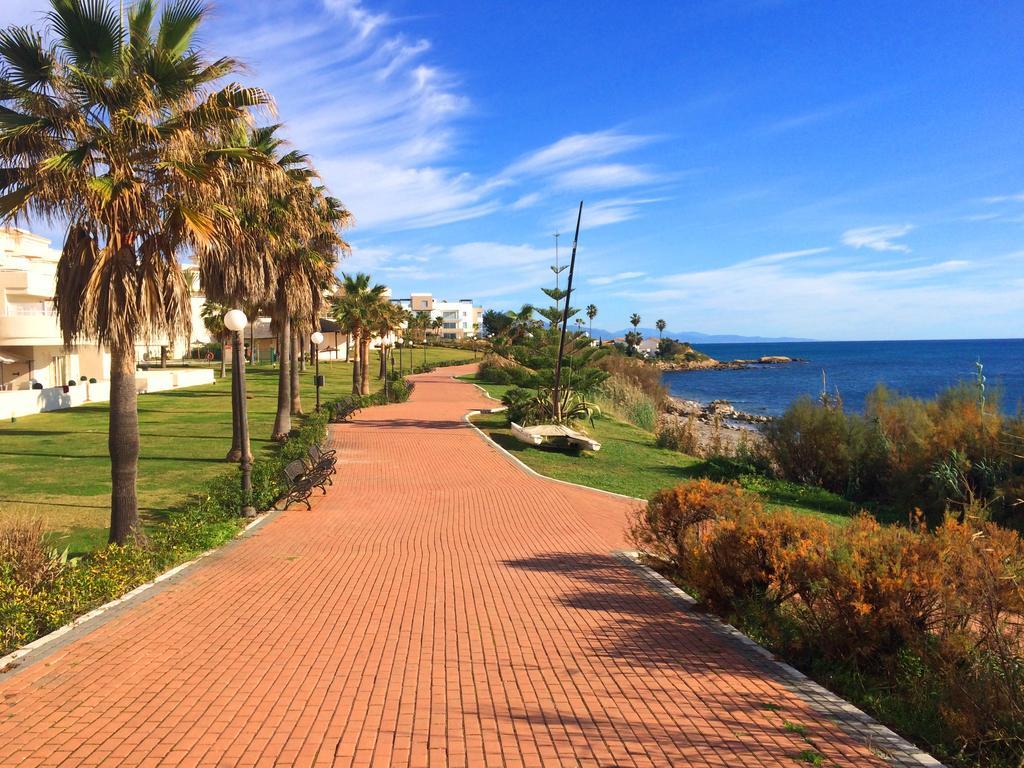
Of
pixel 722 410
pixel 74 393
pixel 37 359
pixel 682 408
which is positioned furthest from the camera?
pixel 722 410

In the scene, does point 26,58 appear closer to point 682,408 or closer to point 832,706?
point 832,706

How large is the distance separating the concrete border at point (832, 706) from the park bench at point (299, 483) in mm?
6980

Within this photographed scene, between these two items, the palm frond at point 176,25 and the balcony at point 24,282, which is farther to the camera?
the balcony at point 24,282

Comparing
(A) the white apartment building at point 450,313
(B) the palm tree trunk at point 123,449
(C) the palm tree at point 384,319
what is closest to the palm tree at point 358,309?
(C) the palm tree at point 384,319

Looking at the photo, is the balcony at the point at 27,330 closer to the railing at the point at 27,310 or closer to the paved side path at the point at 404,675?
the railing at the point at 27,310

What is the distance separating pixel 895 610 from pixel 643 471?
1283 centimetres

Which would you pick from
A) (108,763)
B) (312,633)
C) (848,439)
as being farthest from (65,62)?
(848,439)

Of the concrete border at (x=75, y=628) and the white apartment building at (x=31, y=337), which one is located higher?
the white apartment building at (x=31, y=337)

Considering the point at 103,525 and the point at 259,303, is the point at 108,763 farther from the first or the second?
the point at 259,303

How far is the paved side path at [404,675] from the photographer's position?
4141 millimetres

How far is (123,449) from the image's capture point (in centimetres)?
904

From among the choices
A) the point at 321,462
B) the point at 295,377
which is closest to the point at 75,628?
the point at 321,462

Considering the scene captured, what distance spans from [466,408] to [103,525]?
19.8m

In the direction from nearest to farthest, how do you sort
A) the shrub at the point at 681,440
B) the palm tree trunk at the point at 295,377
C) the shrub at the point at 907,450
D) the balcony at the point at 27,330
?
the shrub at the point at 907,450 → the palm tree trunk at the point at 295,377 → the shrub at the point at 681,440 → the balcony at the point at 27,330
